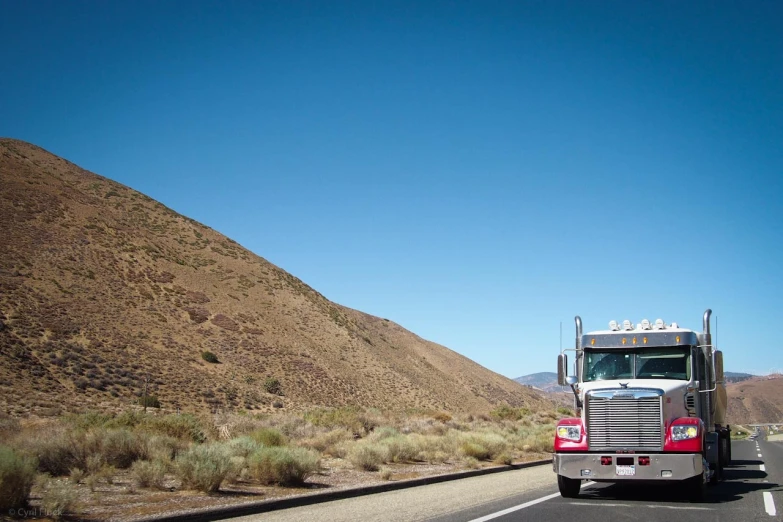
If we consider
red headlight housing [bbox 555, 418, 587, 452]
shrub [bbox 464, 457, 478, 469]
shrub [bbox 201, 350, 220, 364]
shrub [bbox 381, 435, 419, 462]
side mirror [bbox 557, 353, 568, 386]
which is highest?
shrub [bbox 201, 350, 220, 364]

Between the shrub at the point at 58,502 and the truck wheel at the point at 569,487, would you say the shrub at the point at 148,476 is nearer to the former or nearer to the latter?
the shrub at the point at 58,502

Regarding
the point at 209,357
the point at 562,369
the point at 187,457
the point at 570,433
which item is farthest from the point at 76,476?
the point at 209,357

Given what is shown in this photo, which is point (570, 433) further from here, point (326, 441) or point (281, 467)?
point (326, 441)

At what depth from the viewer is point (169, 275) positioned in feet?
202

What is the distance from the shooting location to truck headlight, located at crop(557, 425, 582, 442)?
1209 cm

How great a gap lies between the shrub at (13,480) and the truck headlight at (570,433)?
8.98 metres

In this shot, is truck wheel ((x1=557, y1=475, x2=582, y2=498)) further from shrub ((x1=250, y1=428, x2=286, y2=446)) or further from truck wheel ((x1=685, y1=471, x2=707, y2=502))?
shrub ((x1=250, y1=428, x2=286, y2=446))

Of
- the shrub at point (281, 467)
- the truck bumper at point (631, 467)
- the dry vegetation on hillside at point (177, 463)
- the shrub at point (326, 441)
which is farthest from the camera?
the shrub at point (326, 441)

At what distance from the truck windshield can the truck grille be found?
3.68 feet

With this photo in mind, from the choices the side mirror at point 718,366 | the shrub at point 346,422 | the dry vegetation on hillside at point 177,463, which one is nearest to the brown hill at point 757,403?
the shrub at point 346,422

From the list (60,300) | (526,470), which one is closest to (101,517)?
(526,470)

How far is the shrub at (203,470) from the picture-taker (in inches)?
460

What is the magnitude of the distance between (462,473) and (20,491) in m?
10.4

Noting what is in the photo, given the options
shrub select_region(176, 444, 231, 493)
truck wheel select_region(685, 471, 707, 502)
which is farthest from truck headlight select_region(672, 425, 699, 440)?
shrub select_region(176, 444, 231, 493)
